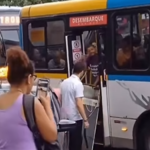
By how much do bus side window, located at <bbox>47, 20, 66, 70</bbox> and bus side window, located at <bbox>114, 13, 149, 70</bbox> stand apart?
4.63 ft

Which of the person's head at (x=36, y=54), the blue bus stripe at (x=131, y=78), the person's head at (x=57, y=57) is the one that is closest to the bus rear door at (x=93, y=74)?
the blue bus stripe at (x=131, y=78)

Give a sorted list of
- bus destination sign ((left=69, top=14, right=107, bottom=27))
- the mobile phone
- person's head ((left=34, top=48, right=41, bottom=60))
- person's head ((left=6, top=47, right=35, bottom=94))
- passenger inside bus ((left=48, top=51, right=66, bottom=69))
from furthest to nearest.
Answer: person's head ((left=34, top=48, right=41, bottom=60)) < passenger inside bus ((left=48, top=51, right=66, bottom=69)) < bus destination sign ((left=69, top=14, right=107, bottom=27)) < the mobile phone < person's head ((left=6, top=47, right=35, bottom=94))

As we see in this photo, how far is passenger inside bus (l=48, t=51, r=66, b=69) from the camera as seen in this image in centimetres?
1040

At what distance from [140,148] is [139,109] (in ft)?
2.30

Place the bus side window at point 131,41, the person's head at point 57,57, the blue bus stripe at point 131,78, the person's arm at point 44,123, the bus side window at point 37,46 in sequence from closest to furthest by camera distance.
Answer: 1. the person's arm at point 44,123
2. the blue bus stripe at point 131,78
3. the bus side window at point 131,41
4. the person's head at point 57,57
5. the bus side window at point 37,46

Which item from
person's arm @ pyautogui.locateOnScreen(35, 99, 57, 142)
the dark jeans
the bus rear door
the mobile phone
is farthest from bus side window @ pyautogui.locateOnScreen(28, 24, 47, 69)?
person's arm @ pyautogui.locateOnScreen(35, 99, 57, 142)

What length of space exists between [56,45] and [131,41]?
202 cm

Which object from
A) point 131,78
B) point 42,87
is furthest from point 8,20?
point 42,87

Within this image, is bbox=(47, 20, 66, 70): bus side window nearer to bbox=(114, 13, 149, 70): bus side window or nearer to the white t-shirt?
bbox=(114, 13, 149, 70): bus side window

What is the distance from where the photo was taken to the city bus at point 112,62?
890 centimetres

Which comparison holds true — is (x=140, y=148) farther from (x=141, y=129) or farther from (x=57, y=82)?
(x=57, y=82)

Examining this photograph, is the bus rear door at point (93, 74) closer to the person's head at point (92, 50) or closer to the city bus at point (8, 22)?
the person's head at point (92, 50)

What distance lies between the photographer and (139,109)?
8.89 meters

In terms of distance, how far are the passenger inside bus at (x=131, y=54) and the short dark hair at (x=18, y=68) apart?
16.4 feet
